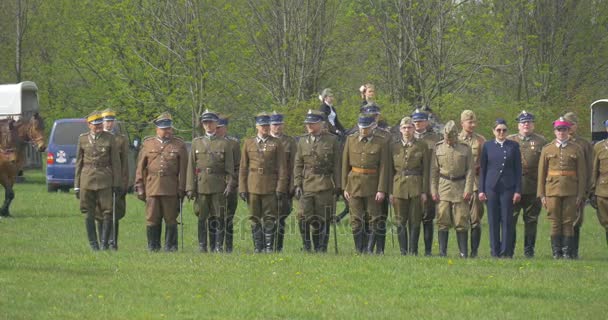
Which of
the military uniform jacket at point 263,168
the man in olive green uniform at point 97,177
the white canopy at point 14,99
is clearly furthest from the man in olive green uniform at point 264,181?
the white canopy at point 14,99

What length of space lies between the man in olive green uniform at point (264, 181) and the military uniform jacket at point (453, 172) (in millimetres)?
2128

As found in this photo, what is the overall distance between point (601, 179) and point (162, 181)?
241 inches

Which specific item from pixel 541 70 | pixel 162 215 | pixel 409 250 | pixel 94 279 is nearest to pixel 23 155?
pixel 162 215

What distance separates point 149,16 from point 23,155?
1600cm

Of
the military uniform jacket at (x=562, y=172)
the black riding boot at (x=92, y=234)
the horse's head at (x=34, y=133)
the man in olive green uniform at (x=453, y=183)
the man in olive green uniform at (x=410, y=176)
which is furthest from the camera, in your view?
the horse's head at (x=34, y=133)

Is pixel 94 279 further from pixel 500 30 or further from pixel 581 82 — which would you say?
pixel 581 82

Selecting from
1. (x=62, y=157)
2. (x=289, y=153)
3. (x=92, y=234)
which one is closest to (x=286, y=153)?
(x=289, y=153)

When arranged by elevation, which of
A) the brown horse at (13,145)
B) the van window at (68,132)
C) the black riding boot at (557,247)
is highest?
the van window at (68,132)

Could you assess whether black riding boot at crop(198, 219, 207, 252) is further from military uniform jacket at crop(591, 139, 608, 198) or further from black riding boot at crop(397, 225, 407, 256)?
military uniform jacket at crop(591, 139, 608, 198)

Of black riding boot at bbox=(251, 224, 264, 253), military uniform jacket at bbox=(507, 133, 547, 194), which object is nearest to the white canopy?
black riding boot at bbox=(251, 224, 264, 253)

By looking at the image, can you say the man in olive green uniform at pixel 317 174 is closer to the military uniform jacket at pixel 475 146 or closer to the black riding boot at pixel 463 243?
the black riding boot at pixel 463 243

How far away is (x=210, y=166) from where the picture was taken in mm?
18406

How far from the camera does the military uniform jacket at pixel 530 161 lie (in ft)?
62.4

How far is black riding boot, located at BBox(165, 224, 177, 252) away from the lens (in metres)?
18.4
